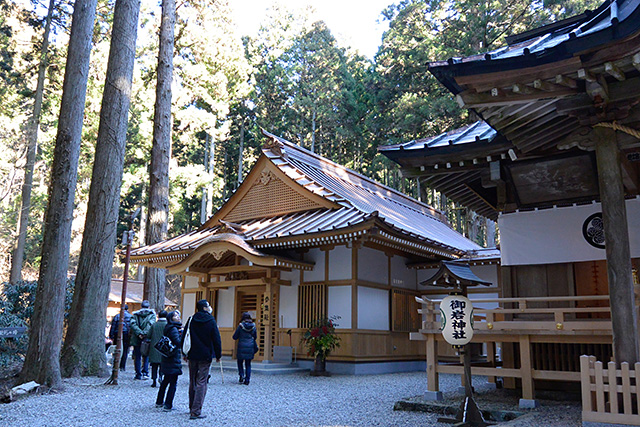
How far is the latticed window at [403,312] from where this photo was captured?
1399 cm

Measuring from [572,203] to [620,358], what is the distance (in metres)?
3.21

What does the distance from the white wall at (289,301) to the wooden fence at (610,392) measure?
9.07 meters

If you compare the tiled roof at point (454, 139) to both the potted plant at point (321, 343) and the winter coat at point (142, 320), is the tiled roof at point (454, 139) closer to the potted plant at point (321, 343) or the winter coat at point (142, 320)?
the potted plant at point (321, 343)

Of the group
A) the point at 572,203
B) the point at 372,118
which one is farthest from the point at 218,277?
the point at 372,118

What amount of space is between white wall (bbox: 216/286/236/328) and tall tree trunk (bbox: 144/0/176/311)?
225 centimetres

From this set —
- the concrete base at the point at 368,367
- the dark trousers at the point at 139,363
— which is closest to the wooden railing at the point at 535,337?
the concrete base at the point at 368,367

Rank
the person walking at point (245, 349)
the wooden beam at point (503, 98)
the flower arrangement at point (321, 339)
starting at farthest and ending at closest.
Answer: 1. the flower arrangement at point (321, 339)
2. the person walking at point (245, 349)
3. the wooden beam at point (503, 98)

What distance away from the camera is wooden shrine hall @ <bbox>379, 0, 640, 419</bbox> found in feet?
15.9

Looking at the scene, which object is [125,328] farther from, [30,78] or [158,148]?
[30,78]

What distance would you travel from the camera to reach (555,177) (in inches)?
299

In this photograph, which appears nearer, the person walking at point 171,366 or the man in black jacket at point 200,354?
the man in black jacket at point 200,354

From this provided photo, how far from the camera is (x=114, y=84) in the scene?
398 inches

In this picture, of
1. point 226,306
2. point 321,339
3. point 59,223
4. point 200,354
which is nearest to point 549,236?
point 200,354

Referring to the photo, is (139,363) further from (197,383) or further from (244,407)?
(197,383)
